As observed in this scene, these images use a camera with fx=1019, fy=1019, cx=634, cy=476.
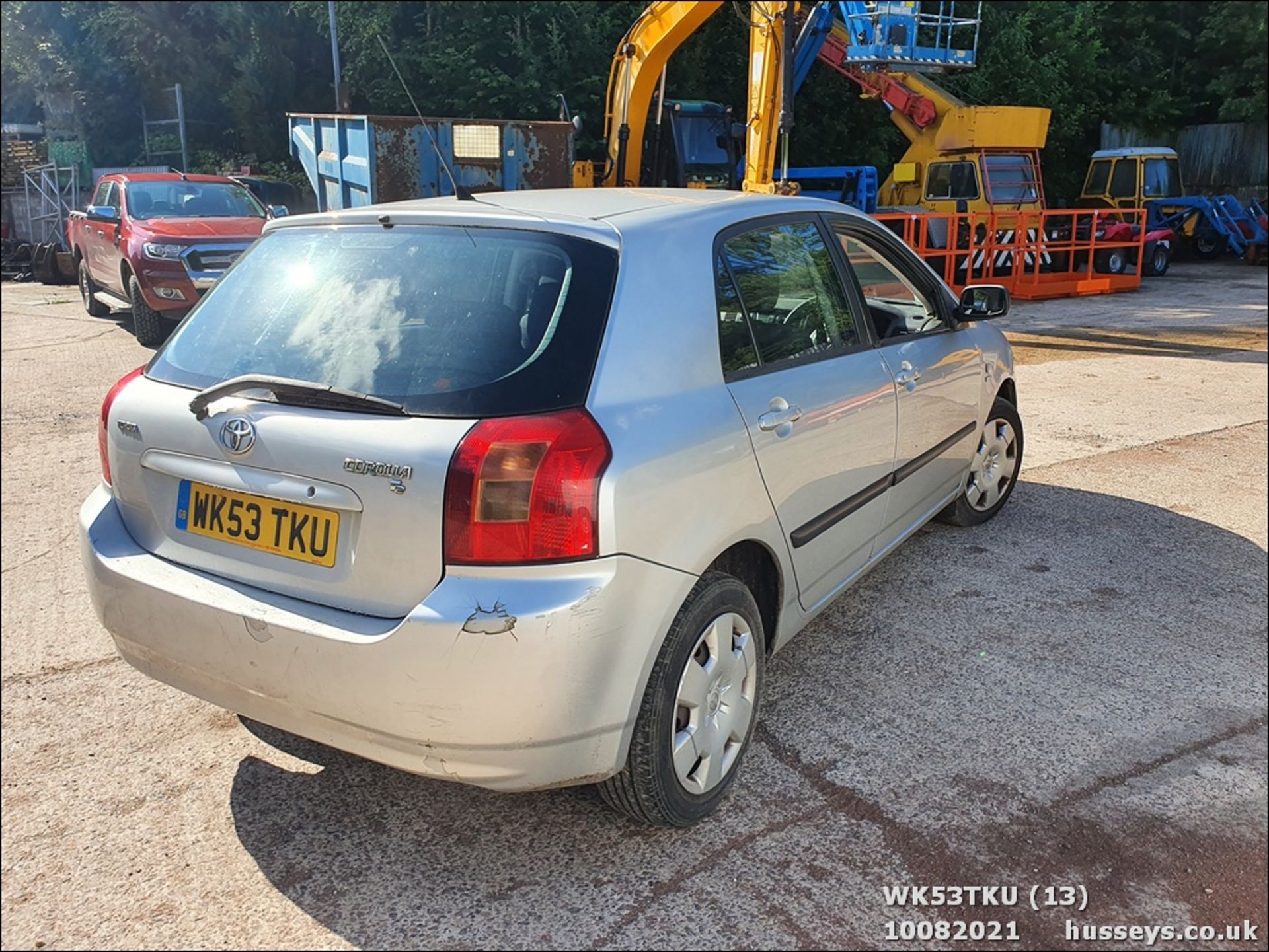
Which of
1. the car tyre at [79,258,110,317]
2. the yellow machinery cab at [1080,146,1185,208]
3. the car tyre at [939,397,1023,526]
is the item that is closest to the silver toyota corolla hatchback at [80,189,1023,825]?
the car tyre at [939,397,1023,526]

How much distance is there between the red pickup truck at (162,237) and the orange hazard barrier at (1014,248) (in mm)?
8976

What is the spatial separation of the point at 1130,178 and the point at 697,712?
23.5 m

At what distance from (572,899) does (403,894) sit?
40 centimetres

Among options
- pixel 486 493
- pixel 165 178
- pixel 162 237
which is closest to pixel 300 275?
pixel 486 493

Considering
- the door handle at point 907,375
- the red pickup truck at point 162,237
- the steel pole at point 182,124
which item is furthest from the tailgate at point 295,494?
the steel pole at point 182,124

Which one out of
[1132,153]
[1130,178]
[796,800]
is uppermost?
[1132,153]

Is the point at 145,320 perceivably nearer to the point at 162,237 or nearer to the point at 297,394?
the point at 162,237

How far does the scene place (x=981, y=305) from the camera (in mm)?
4508

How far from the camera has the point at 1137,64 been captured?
28.3 metres

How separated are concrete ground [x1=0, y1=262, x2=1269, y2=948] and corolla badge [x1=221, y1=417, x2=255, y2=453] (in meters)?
1.01

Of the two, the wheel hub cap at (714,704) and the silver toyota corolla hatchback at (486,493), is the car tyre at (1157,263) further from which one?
the wheel hub cap at (714,704)

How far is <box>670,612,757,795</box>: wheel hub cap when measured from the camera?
8.56 feet

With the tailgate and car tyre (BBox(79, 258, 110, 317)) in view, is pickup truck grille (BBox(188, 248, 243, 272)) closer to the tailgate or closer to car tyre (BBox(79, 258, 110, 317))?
car tyre (BBox(79, 258, 110, 317))

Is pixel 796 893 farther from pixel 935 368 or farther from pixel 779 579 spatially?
pixel 935 368
